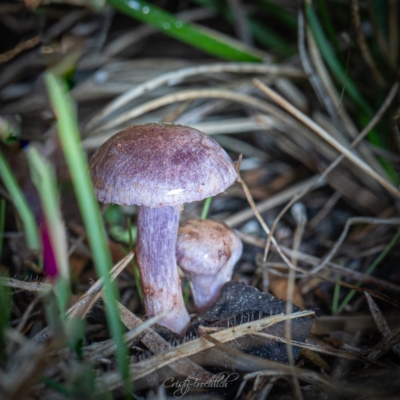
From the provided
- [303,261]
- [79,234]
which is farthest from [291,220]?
[79,234]

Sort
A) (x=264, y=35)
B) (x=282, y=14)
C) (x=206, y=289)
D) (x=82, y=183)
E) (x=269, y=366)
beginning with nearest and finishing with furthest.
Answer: (x=82, y=183)
(x=269, y=366)
(x=206, y=289)
(x=282, y=14)
(x=264, y=35)

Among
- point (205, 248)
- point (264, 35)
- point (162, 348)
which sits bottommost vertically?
point (162, 348)

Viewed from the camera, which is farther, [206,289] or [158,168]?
[206,289]

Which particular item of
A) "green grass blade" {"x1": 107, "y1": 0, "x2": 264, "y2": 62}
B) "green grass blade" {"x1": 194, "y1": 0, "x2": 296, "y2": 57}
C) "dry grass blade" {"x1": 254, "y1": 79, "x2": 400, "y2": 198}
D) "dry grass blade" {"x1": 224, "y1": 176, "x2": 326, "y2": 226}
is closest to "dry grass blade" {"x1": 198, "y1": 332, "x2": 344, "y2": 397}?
"dry grass blade" {"x1": 224, "y1": 176, "x2": 326, "y2": 226}

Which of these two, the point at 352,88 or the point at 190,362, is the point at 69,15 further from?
the point at 190,362

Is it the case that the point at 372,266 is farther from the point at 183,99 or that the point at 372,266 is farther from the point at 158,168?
the point at 183,99

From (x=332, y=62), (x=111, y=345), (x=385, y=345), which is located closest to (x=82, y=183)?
(x=111, y=345)

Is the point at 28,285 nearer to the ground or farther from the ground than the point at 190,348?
farther from the ground
